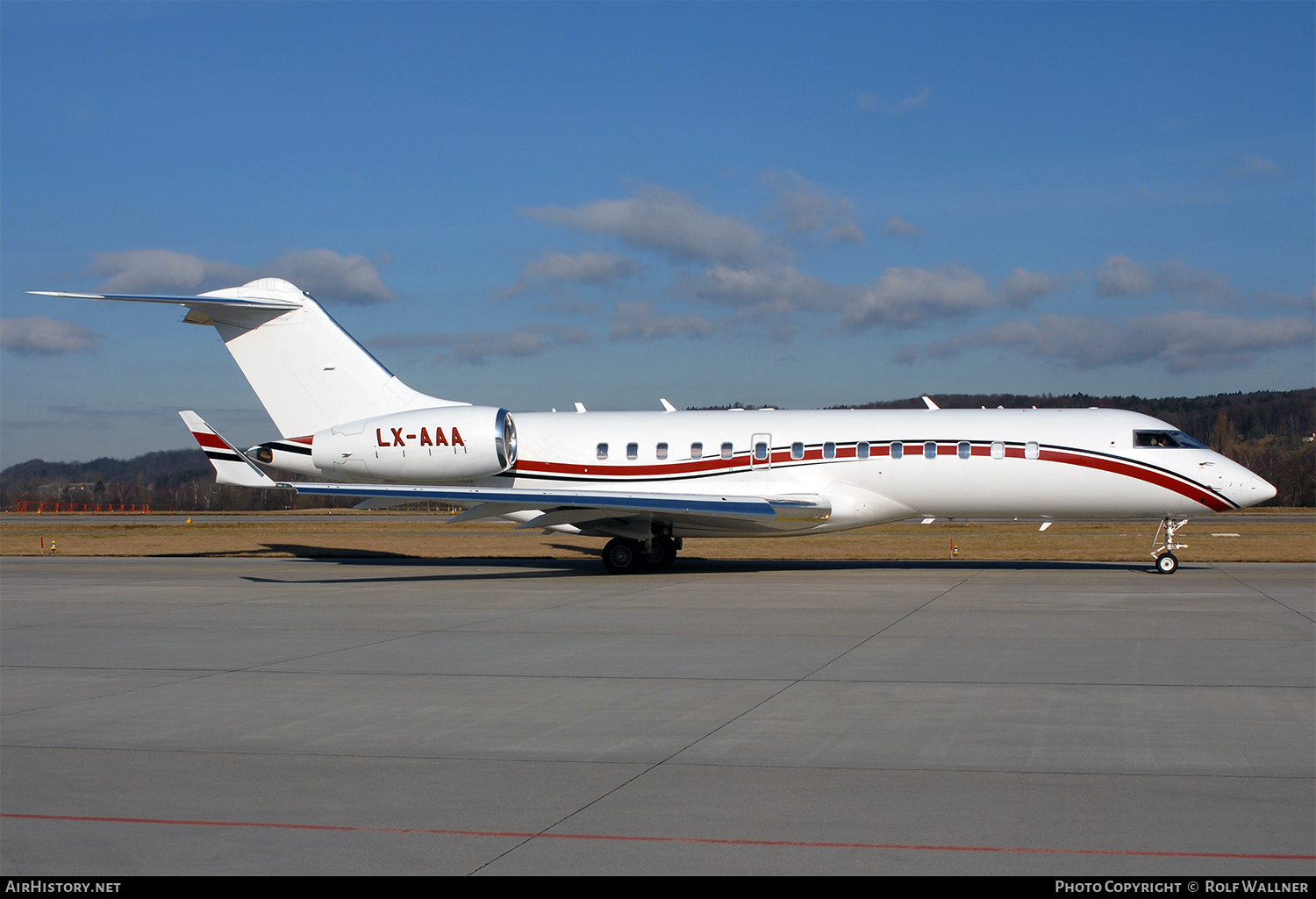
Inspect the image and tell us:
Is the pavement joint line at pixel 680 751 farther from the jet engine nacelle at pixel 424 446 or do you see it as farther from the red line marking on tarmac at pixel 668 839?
the jet engine nacelle at pixel 424 446

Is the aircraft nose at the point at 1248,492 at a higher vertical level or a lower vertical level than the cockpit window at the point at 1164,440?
lower

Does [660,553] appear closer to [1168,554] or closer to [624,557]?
[624,557]

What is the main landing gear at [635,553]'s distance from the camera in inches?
909

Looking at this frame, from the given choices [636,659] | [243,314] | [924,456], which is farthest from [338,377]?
[636,659]

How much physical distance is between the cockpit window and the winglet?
59.8ft

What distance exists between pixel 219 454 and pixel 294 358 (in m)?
2.63

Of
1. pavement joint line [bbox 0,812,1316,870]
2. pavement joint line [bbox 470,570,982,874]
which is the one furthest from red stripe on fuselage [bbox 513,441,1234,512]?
pavement joint line [bbox 0,812,1316,870]

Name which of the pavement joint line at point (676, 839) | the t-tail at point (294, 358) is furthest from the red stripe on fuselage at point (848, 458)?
the pavement joint line at point (676, 839)

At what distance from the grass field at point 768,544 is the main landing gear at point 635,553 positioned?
4428mm

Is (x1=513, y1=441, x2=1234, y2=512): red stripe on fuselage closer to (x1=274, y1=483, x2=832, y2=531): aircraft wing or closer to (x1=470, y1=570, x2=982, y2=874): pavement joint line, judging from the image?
(x1=274, y1=483, x2=832, y2=531): aircraft wing

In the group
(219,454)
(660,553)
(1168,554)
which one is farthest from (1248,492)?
(219,454)

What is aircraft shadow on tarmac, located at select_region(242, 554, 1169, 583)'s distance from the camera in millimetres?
22406

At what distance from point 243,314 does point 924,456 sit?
14.9 metres
